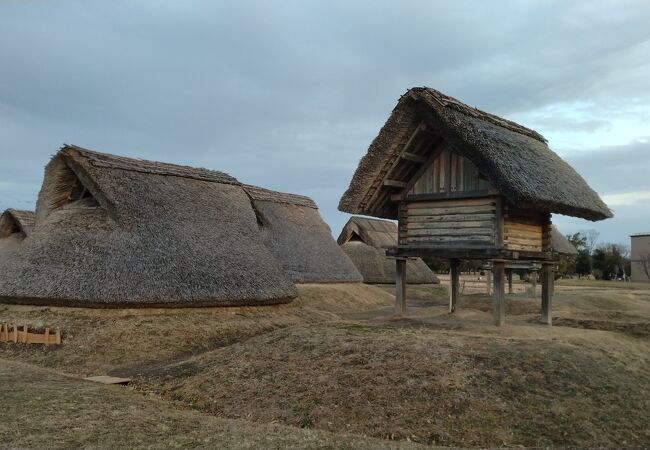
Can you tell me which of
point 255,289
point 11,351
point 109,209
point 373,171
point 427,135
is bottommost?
point 11,351

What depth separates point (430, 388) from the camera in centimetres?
921

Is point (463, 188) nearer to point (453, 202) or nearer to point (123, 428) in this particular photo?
point (453, 202)

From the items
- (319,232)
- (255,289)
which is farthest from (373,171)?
(319,232)

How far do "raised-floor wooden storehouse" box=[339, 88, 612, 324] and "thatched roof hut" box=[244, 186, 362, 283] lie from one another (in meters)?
9.87

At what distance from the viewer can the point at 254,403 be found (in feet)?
31.7

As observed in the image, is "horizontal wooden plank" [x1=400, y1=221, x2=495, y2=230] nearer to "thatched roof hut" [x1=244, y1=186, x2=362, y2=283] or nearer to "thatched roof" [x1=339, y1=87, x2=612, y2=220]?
"thatched roof" [x1=339, y1=87, x2=612, y2=220]

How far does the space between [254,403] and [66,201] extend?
14275mm

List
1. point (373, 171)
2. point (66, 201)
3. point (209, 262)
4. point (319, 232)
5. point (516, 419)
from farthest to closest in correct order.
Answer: point (319, 232) < point (66, 201) < point (209, 262) < point (373, 171) < point (516, 419)

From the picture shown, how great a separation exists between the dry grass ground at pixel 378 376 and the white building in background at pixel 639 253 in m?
52.1

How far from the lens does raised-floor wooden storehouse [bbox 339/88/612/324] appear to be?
14.0 meters

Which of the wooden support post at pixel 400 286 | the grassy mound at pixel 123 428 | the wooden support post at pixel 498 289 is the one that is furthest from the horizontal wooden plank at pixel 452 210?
the grassy mound at pixel 123 428

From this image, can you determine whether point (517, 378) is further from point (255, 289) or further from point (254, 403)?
point (255, 289)

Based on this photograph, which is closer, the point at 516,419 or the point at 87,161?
the point at 516,419

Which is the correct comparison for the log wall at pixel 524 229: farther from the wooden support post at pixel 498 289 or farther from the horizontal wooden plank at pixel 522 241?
the wooden support post at pixel 498 289
